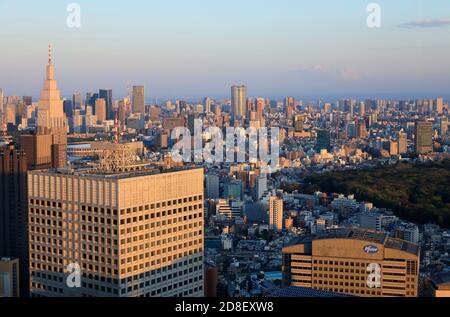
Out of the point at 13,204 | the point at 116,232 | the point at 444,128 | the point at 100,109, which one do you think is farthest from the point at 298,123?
the point at 116,232

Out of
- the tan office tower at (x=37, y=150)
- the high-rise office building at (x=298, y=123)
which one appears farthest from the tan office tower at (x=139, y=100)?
the tan office tower at (x=37, y=150)

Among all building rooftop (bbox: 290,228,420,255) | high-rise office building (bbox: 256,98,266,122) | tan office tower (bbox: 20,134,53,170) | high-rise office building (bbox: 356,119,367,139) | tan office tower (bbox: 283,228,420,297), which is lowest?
tan office tower (bbox: 283,228,420,297)

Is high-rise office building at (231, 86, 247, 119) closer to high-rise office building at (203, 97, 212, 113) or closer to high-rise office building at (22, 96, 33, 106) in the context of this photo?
high-rise office building at (203, 97, 212, 113)

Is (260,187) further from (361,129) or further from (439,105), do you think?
(439,105)

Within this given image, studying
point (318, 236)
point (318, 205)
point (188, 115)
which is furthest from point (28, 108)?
point (318, 236)

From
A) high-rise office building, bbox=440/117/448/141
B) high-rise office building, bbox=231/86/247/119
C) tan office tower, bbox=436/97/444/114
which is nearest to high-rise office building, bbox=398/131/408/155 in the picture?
high-rise office building, bbox=440/117/448/141

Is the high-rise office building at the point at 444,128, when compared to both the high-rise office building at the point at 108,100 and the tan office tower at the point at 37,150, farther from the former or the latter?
the tan office tower at the point at 37,150
